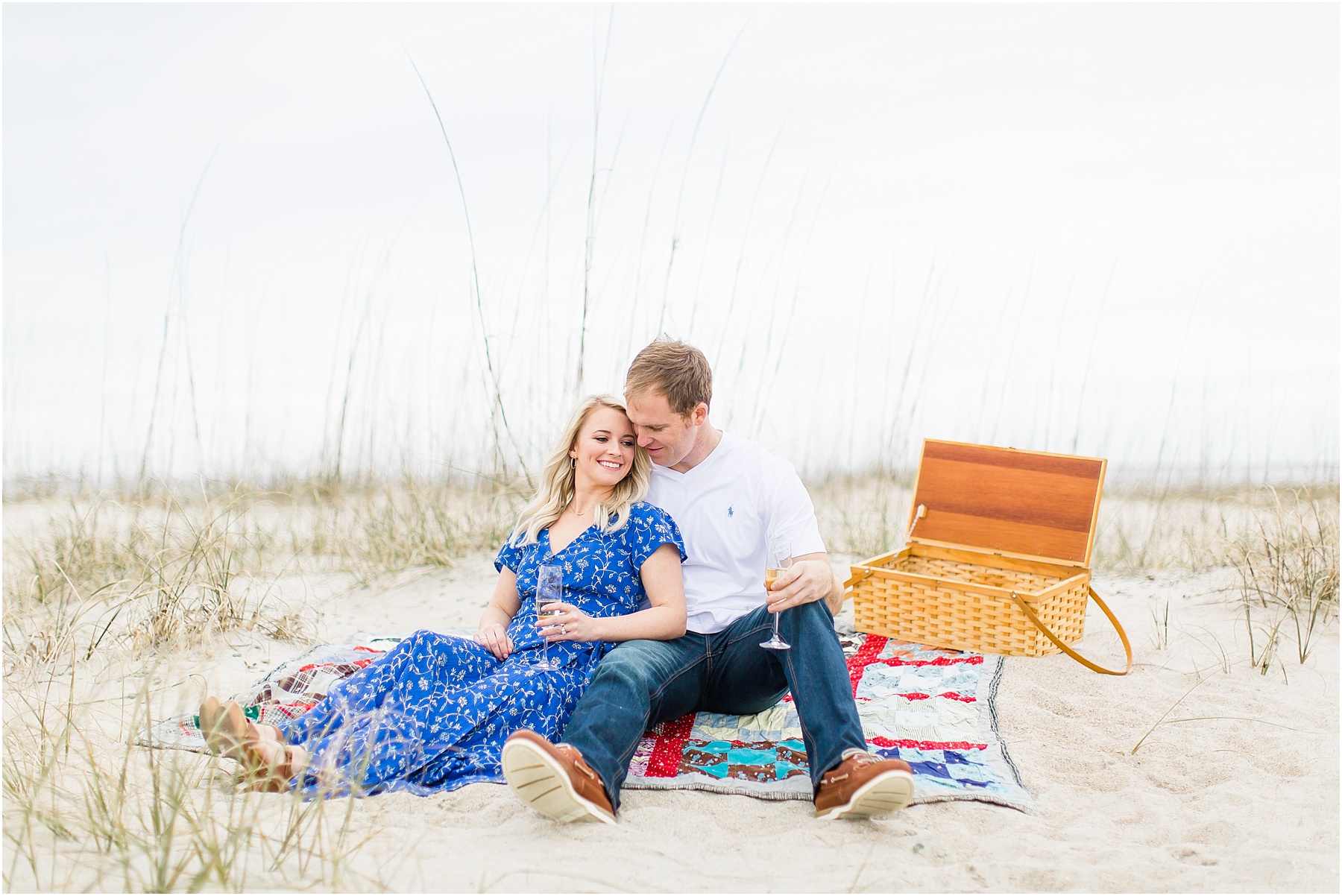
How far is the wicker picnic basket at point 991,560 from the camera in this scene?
3555 millimetres

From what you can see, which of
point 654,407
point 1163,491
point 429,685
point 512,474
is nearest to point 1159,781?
point 654,407

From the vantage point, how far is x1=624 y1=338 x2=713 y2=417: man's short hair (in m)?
2.70

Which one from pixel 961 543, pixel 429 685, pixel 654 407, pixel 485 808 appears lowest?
pixel 485 808

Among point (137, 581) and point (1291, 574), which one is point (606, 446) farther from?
point (1291, 574)

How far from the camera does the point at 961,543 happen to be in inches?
163

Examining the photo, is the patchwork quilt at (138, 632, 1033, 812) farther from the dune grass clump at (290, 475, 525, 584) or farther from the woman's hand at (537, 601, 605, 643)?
the dune grass clump at (290, 475, 525, 584)

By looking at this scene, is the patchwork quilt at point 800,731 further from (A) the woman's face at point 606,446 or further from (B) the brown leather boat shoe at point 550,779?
(A) the woman's face at point 606,446

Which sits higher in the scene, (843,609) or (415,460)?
(415,460)

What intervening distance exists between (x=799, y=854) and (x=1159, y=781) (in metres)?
1.11

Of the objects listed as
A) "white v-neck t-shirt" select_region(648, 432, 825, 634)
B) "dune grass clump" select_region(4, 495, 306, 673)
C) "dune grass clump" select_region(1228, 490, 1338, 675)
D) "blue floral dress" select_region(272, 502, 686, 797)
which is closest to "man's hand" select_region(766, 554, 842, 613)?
"white v-neck t-shirt" select_region(648, 432, 825, 634)

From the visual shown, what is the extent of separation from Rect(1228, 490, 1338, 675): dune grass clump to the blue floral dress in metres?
2.57

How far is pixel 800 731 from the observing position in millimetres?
2879

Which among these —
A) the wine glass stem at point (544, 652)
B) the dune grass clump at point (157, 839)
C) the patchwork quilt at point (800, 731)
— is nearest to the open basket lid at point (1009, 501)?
the patchwork quilt at point (800, 731)

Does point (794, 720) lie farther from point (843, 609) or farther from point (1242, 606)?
point (1242, 606)
